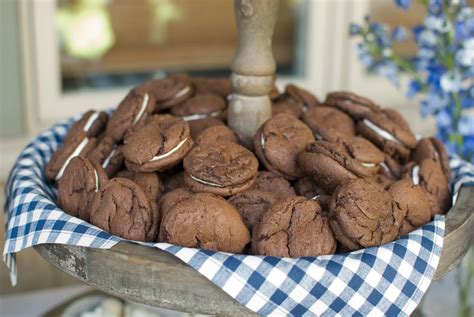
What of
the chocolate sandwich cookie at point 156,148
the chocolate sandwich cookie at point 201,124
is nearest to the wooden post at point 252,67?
the chocolate sandwich cookie at point 201,124

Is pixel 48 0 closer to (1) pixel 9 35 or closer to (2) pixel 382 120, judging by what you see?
(1) pixel 9 35

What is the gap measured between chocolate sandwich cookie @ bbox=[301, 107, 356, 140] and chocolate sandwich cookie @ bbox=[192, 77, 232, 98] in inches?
6.9

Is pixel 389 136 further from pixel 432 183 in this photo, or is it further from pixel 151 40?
pixel 151 40

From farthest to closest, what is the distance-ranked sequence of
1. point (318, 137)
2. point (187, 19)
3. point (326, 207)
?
1. point (187, 19)
2. point (318, 137)
3. point (326, 207)

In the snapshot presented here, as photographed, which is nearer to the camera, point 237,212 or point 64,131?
point 237,212

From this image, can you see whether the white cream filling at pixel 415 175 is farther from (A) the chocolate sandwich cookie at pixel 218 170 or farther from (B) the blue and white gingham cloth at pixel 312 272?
(A) the chocolate sandwich cookie at pixel 218 170

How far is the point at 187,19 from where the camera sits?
268cm

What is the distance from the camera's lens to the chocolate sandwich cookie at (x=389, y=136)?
42.3 inches

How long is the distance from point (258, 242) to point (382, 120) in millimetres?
343

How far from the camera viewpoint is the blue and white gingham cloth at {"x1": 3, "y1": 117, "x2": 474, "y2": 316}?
2.58 ft

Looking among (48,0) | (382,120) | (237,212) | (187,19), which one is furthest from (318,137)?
(187,19)

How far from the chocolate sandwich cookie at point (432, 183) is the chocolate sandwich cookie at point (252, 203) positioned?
0.75 feet

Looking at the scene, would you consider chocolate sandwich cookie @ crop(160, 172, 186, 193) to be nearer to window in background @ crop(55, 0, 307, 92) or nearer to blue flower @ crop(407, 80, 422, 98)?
blue flower @ crop(407, 80, 422, 98)

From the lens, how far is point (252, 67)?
3.37ft
